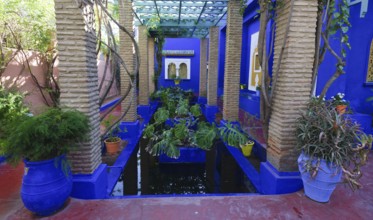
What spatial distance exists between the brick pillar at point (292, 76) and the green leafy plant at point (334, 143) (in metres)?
0.26

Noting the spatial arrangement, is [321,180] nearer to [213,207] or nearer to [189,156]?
[213,207]

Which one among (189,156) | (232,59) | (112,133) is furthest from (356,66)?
(112,133)

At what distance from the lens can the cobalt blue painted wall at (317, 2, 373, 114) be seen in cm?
521

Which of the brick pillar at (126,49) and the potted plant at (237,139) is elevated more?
the brick pillar at (126,49)

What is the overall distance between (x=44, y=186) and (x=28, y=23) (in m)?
5.03

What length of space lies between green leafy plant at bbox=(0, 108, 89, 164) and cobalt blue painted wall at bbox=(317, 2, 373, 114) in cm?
539

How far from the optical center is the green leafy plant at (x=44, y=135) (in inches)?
98.0

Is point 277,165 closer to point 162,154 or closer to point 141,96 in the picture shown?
point 162,154

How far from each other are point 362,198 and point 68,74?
165 inches

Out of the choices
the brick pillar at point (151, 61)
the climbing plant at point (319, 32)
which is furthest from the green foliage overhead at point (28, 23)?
the brick pillar at point (151, 61)

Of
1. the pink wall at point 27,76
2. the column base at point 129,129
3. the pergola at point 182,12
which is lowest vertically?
the column base at point 129,129

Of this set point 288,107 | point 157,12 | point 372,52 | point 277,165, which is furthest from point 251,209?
point 157,12

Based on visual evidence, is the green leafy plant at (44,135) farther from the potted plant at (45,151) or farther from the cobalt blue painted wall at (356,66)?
the cobalt blue painted wall at (356,66)

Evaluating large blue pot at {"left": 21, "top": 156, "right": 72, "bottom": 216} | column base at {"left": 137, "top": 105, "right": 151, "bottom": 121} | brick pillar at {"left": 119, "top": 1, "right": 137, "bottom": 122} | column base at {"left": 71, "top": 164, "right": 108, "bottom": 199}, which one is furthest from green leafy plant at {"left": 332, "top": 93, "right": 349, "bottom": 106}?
column base at {"left": 137, "top": 105, "right": 151, "bottom": 121}
